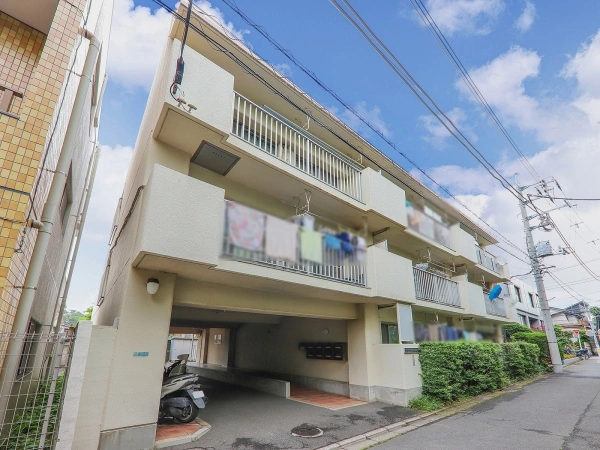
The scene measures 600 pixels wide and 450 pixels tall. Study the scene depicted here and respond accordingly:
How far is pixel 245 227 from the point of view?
20.8ft

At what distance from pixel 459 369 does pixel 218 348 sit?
12.6 m

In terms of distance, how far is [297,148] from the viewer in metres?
8.81

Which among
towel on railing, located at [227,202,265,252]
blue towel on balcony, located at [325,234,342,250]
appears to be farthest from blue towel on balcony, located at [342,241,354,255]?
towel on railing, located at [227,202,265,252]

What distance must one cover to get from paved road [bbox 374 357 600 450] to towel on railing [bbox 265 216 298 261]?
4.13 metres

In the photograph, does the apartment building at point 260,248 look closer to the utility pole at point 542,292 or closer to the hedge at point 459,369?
the hedge at point 459,369

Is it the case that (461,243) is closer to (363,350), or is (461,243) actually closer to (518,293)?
(363,350)

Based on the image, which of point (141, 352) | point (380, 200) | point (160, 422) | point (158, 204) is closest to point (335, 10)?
point (158, 204)

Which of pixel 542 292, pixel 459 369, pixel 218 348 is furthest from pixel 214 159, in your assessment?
pixel 542 292

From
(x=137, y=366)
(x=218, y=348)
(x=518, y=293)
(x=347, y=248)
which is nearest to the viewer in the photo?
(x=137, y=366)

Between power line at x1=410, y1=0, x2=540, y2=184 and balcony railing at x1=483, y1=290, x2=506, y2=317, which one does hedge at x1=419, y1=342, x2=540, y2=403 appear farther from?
power line at x1=410, y1=0, x2=540, y2=184

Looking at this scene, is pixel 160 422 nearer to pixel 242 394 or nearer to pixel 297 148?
pixel 242 394

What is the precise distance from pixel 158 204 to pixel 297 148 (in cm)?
480

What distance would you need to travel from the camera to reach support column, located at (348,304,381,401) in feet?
30.5

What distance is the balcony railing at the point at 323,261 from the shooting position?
602cm
